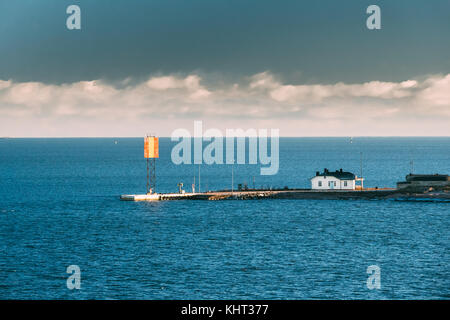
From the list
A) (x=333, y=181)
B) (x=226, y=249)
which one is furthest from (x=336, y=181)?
(x=226, y=249)

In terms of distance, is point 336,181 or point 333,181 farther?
point 333,181

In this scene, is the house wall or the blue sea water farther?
the house wall

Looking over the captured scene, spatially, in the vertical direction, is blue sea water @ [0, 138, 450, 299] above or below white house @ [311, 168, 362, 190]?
below

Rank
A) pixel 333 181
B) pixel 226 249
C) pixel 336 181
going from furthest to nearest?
1. pixel 333 181
2. pixel 336 181
3. pixel 226 249

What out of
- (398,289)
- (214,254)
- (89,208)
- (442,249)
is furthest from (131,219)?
(398,289)

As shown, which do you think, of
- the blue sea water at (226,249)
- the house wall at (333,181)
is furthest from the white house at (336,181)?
the blue sea water at (226,249)

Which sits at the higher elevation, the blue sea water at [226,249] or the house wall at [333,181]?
the house wall at [333,181]

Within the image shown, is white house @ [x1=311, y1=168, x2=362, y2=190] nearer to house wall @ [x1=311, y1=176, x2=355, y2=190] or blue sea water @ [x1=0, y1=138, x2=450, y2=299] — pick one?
house wall @ [x1=311, y1=176, x2=355, y2=190]

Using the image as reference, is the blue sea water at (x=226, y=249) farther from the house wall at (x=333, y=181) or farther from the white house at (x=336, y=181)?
the white house at (x=336, y=181)

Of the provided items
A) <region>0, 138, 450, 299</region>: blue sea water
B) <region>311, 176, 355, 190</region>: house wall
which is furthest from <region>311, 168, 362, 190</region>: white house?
<region>0, 138, 450, 299</region>: blue sea water

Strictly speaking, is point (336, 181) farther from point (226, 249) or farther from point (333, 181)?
point (226, 249)
